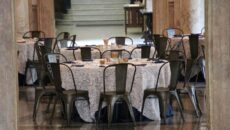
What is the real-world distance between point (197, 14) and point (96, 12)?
1076 cm

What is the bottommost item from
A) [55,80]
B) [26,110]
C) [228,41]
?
[26,110]

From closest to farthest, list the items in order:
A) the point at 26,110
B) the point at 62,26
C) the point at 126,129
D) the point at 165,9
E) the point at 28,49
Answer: the point at 126,129, the point at 26,110, the point at 28,49, the point at 165,9, the point at 62,26

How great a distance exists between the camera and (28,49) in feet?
36.8

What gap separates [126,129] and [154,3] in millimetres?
8449

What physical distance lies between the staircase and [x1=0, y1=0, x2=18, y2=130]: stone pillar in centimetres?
1926

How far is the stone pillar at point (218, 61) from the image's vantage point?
4.25 meters

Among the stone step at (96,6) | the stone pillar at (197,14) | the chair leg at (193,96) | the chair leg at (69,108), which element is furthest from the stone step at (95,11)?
the chair leg at (69,108)

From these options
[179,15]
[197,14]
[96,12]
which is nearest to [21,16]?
[179,15]

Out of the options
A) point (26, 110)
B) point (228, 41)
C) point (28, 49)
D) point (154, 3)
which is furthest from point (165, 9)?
point (228, 41)

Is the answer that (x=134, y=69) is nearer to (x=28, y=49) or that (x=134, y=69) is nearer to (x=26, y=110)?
(x=26, y=110)

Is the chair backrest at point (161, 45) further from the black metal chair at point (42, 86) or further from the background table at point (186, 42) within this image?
the black metal chair at point (42, 86)

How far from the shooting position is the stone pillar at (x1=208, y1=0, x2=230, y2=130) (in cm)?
425
